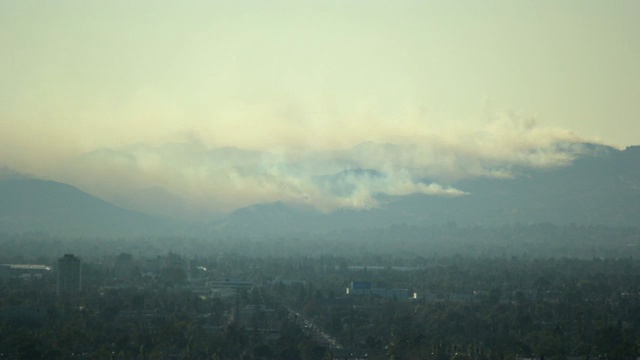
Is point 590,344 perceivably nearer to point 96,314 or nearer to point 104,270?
point 96,314

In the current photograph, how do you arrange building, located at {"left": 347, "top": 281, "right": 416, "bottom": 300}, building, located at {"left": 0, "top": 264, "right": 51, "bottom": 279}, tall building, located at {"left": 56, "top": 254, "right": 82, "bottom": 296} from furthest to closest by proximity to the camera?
1. building, located at {"left": 0, "top": 264, "right": 51, "bottom": 279}
2. building, located at {"left": 347, "top": 281, "right": 416, "bottom": 300}
3. tall building, located at {"left": 56, "top": 254, "right": 82, "bottom": 296}

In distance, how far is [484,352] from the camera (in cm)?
5847

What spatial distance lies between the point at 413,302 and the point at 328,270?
32419mm

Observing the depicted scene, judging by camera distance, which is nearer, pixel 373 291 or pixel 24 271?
pixel 373 291

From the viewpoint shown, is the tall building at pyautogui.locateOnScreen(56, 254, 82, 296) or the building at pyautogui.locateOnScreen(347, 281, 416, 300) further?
the building at pyautogui.locateOnScreen(347, 281, 416, 300)

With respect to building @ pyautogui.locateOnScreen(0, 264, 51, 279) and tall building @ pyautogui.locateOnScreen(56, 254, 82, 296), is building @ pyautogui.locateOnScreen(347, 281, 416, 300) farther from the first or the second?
building @ pyautogui.locateOnScreen(0, 264, 51, 279)

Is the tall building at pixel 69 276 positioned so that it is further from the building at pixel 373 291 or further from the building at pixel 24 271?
the building at pixel 373 291

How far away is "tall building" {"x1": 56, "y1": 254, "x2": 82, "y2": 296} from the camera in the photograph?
8712 centimetres

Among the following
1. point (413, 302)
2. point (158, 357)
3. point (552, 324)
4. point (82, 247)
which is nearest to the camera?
point (158, 357)

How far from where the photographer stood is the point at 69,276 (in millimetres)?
90062

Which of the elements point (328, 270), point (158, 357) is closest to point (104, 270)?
point (328, 270)

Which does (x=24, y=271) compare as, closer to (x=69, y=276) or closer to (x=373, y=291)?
(x=69, y=276)

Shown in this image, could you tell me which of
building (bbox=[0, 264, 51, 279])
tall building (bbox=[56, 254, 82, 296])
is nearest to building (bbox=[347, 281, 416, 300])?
tall building (bbox=[56, 254, 82, 296])

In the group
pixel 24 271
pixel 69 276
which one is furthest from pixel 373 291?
pixel 24 271
